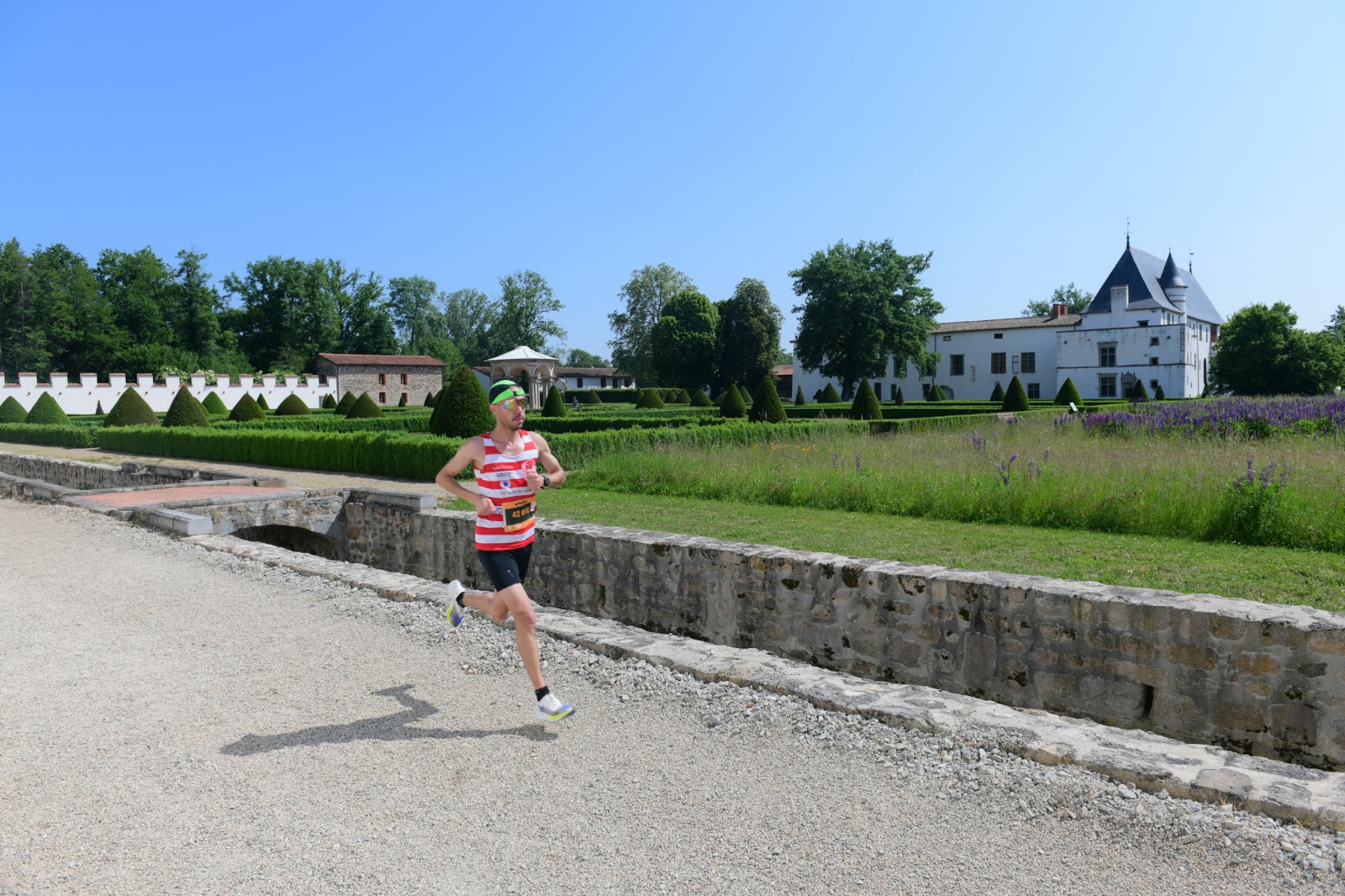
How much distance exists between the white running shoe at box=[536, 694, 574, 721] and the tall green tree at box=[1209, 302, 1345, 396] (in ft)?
148

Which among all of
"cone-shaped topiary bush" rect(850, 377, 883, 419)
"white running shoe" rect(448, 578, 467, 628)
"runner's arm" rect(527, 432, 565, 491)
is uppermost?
"cone-shaped topiary bush" rect(850, 377, 883, 419)

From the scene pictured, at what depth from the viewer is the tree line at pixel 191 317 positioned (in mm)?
52531

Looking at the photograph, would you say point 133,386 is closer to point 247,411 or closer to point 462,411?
point 247,411

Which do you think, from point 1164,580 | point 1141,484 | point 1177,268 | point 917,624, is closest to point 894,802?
point 917,624

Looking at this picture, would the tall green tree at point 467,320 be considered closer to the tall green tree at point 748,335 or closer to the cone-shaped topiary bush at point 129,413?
the tall green tree at point 748,335

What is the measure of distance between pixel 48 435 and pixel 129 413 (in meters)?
3.19

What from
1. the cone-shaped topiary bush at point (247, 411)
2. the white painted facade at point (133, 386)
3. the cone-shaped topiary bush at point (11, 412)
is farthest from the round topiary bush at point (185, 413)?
the white painted facade at point (133, 386)

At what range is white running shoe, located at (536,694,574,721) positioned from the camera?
3824 millimetres

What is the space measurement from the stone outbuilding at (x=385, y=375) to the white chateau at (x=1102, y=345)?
26206mm

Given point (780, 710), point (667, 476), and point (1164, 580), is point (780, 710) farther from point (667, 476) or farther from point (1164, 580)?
point (667, 476)

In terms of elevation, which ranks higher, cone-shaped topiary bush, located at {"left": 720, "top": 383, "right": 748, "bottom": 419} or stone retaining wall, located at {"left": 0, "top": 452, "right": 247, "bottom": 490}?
cone-shaped topiary bush, located at {"left": 720, "top": 383, "right": 748, "bottom": 419}

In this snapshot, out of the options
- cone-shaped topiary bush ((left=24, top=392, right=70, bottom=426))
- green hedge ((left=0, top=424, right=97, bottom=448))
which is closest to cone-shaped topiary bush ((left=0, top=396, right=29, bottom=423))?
cone-shaped topiary bush ((left=24, top=392, right=70, bottom=426))

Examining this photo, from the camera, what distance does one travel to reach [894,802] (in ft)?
10.0

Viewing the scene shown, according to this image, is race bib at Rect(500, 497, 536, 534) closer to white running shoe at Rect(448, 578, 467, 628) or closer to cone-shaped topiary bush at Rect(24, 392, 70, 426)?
white running shoe at Rect(448, 578, 467, 628)
